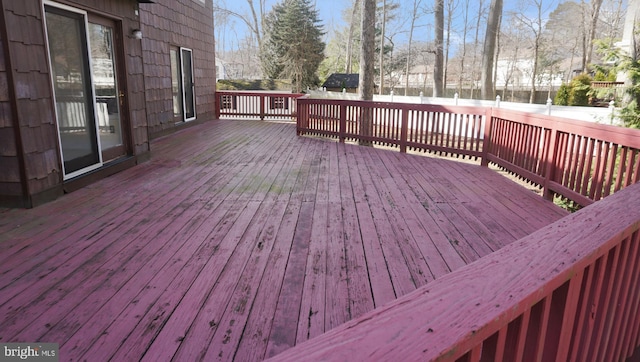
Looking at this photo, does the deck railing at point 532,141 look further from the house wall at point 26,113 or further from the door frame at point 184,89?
the house wall at point 26,113

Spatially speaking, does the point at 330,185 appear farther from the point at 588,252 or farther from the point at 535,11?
the point at 535,11

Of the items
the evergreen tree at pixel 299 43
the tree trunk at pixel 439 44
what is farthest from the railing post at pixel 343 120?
the evergreen tree at pixel 299 43

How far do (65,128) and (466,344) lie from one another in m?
4.49

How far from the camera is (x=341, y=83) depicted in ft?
89.0

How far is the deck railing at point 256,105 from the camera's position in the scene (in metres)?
12.0

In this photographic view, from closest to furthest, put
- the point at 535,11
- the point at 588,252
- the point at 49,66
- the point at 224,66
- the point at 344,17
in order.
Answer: the point at 588,252, the point at 49,66, the point at 535,11, the point at 344,17, the point at 224,66

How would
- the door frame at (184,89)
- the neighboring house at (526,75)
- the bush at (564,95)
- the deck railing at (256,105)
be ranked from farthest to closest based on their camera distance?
1. the neighboring house at (526,75)
2. the bush at (564,95)
3. the deck railing at (256,105)
4. the door frame at (184,89)

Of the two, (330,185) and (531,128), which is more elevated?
(531,128)

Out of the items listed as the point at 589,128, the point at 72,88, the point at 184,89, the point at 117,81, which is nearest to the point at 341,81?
the point at 184,89

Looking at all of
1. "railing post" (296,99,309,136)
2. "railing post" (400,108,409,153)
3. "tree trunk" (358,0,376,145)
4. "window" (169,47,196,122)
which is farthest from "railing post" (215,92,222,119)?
"railing post" (400,108,409,153)

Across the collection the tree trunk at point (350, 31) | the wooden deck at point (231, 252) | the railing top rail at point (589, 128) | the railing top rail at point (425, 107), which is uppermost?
the tree trunk at point (350, 31)

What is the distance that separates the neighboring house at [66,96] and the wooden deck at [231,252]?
0.90ft

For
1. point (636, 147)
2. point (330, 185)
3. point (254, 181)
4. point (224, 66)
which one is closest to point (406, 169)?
point (330, 185)

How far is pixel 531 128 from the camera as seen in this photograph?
169 inches
